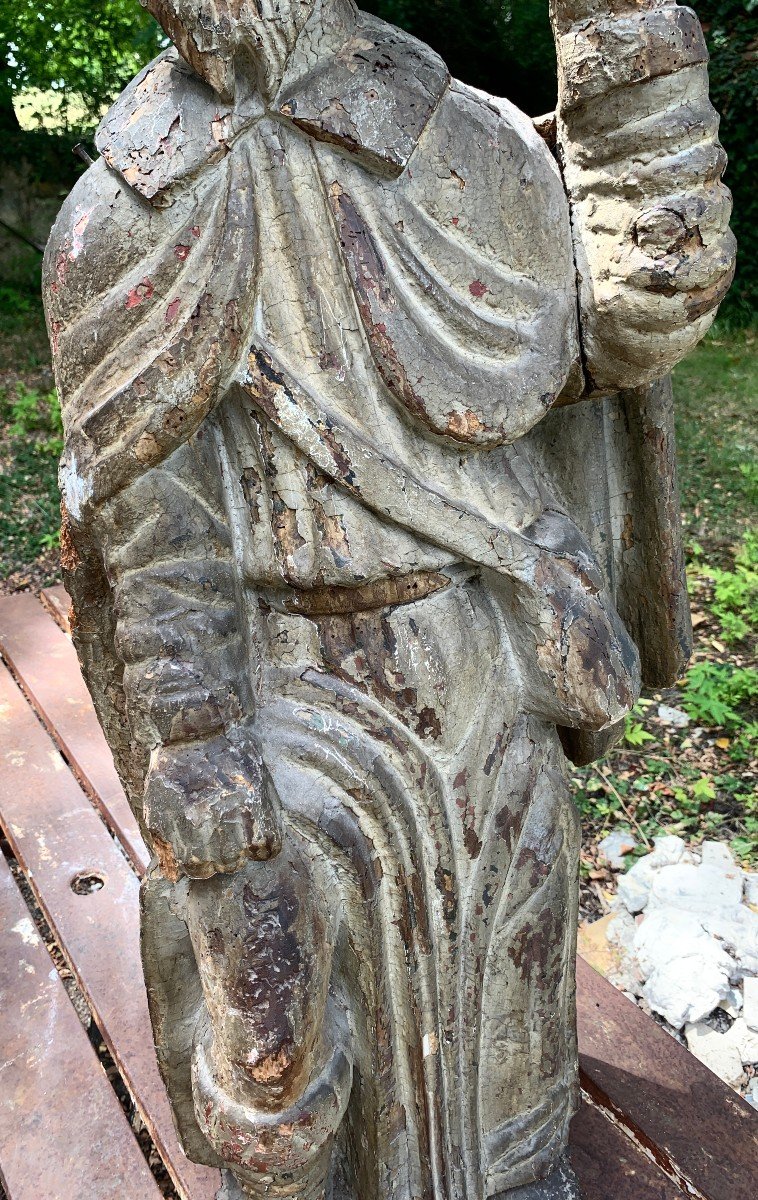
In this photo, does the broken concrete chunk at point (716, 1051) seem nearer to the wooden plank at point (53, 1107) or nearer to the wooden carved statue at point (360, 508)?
the wooden carved statue at point (360, 508)

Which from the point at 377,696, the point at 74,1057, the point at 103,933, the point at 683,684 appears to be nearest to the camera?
the point at 377,696

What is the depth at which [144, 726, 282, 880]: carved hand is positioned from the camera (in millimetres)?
1481

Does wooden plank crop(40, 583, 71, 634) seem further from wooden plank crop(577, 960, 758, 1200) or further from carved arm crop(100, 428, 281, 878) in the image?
carved arm crop(100, 428, 281, 878)

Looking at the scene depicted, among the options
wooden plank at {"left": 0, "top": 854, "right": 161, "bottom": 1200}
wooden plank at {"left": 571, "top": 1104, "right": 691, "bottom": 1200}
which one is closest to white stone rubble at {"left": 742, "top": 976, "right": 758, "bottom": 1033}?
wooden plank at {"left": 571, "top": 1104, "right": 691, "bottom": 1200}

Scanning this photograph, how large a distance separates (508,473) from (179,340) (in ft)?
1.75

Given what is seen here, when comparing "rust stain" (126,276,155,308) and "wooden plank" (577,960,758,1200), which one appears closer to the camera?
"rust stain" (126,276,155,308)

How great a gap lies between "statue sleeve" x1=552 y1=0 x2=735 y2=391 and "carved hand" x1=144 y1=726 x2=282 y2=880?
2.72ft

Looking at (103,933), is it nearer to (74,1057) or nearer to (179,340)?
(74,1057)

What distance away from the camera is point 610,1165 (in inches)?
85.2

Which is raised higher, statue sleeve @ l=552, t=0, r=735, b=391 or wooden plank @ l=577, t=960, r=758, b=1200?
statue sleeve @ l=552, t=0, r=735, b=391

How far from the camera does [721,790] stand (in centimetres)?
382

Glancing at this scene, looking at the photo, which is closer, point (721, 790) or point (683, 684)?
point (721, 790)

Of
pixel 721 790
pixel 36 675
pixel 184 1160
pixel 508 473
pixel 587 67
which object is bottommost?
pixel 721 790

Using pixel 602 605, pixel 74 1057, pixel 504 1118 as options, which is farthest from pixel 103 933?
pixel 602 605
